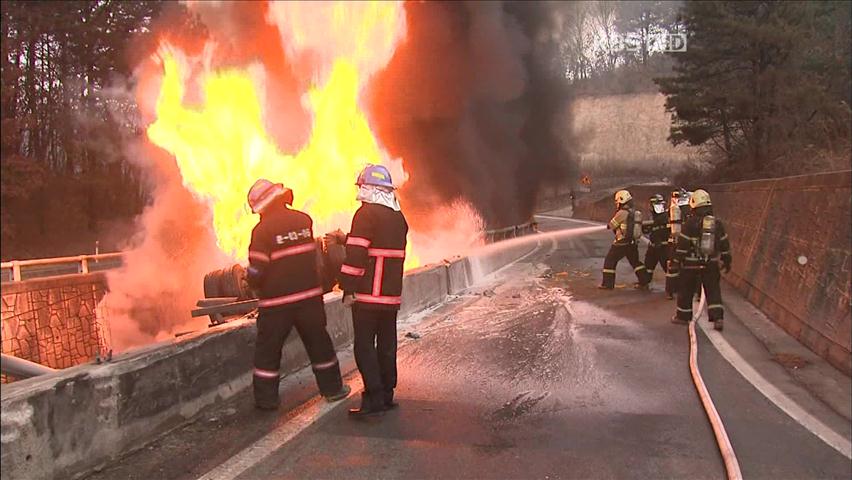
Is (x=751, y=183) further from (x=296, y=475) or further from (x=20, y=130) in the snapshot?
(x=20, y=130)

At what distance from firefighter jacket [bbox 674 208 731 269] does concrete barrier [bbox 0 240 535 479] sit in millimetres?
4840

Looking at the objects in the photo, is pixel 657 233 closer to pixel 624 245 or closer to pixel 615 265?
pixel 624 245

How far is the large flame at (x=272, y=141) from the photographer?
885 centimetres

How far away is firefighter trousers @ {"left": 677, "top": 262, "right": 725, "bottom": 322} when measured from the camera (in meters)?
7.29

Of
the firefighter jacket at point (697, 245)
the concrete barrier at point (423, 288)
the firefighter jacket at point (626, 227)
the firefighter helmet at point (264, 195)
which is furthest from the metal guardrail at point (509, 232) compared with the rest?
the firefighter helmet at point (264, 195)

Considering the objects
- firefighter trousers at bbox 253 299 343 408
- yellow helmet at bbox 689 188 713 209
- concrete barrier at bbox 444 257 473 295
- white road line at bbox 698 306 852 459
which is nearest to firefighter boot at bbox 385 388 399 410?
firefighter trousers at bbox 253 299 343 408

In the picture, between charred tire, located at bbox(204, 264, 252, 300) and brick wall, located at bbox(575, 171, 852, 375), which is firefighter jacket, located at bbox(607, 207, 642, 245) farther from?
charred tire, located at bbox(204, 264, 252, 300)

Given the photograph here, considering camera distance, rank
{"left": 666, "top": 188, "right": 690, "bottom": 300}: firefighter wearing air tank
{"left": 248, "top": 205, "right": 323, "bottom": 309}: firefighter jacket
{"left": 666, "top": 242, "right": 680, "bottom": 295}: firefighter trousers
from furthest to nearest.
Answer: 1. {"left": 666, "top": 242, "right": 680, "bottom": 295}: firefighter trousers
2. {"left": 666, "top": 188, "right": 690, "bottom": 300}: firefighter wearing air tank
3. {"left": 248, "top": 205, "right": 323, "bottom": 309}: firefighter jacket

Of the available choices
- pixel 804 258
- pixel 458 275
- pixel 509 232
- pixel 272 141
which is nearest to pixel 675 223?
pixel 804 258

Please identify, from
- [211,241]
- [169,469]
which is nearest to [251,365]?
[169,469]

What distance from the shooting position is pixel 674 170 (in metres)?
56.5

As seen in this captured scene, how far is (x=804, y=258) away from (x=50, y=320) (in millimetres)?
7324

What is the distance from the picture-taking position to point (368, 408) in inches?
169

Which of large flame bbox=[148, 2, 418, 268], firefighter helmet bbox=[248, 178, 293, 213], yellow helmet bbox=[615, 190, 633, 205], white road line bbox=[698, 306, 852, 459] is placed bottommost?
white road line bbox=[698, 306, 852, 459]
